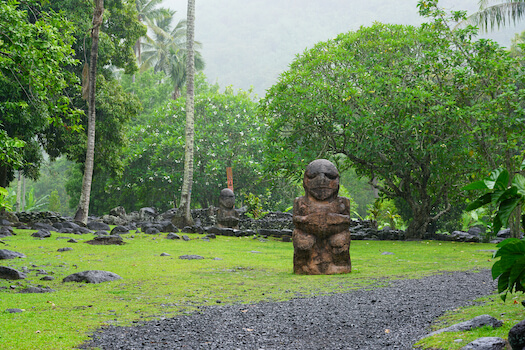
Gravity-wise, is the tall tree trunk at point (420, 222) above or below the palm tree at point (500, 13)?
below

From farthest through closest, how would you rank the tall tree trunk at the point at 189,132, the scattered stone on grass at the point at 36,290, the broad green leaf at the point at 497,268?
the tall tree trunk at the point at 189,132 < the scattered stone on grass at the point at 36,290 < the broad green leaf at the point at 497,268

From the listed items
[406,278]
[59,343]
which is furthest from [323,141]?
[59,343]

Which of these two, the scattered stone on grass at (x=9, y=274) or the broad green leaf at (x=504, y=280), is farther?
the scattered stone on grass at (x=9, y=274)

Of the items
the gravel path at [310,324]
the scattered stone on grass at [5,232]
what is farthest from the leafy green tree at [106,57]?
the gravel path at [310,324]

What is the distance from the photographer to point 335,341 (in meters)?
4.57

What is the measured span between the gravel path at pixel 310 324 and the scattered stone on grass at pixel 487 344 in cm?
68

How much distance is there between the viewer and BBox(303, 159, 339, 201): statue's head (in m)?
9.55

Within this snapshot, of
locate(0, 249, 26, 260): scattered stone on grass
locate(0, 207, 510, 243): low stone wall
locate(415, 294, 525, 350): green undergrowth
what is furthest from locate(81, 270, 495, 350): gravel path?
locate(0, 207, 510, 243): low stone wall

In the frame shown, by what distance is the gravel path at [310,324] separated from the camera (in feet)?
14.5

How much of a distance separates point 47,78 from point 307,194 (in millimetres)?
4963

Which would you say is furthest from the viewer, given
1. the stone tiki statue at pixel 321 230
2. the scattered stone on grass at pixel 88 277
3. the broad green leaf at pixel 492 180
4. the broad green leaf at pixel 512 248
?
the stone tiki statue at pixel 321 230

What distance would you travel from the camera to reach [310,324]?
5164 millimetres

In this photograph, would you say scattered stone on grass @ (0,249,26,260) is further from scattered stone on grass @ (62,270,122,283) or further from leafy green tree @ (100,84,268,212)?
leafy green tree @ (100,84,268,212)

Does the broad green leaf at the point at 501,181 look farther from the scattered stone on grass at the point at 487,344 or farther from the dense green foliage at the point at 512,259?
the scattered stone on grass at the point at 487,344
